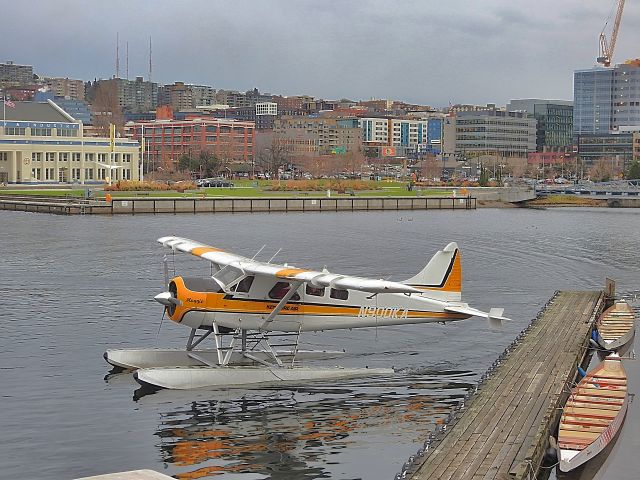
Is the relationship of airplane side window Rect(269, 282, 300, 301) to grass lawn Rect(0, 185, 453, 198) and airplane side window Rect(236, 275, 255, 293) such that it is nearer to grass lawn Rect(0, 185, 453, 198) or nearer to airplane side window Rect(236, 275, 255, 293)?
airplane side window Rect(236, 275, 255, 293)

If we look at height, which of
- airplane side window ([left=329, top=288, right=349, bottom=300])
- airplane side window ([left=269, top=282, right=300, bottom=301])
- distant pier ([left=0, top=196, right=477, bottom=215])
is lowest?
distant pier ([left=0, top=196, right=477, bottom=215])

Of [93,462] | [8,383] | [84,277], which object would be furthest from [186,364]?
[84,277]

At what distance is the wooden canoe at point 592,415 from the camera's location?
65.8ft

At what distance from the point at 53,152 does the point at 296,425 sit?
116502 mm

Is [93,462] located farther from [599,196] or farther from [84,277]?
[599,196]

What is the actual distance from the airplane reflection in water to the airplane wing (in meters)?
3.04

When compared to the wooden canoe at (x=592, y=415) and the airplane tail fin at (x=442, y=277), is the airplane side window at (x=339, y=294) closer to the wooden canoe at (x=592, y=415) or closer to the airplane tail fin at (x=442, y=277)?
the airplane tail fin at (x=442, y=277)

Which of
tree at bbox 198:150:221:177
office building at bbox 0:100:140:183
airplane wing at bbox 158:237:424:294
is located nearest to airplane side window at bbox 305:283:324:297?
airplane wing at bbox 158:237:424:294

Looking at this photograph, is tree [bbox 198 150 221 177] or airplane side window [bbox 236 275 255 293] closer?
airplane side window [bbox 236 275 255 293]

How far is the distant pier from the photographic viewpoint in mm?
99312

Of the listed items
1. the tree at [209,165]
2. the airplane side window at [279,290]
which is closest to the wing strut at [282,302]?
the airplane side window at [279,290]

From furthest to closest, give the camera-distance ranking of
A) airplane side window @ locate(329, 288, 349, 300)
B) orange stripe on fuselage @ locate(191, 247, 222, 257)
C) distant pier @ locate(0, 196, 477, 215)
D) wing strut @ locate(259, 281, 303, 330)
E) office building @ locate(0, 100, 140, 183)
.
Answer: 1. office building @ locate(0, 100, 140, 183)
2. distant pier @ locate(0, 196, 477, 215)
3. orange stripe on fuselage @ locate(191, 247, 222, 257)
4. airplane side window @ locate(329, 288, 349, 300)
5. wing strut @ locate(259, 281, 303, 330)

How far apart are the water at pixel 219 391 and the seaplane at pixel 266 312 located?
52cm

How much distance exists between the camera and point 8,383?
26.4 meters
